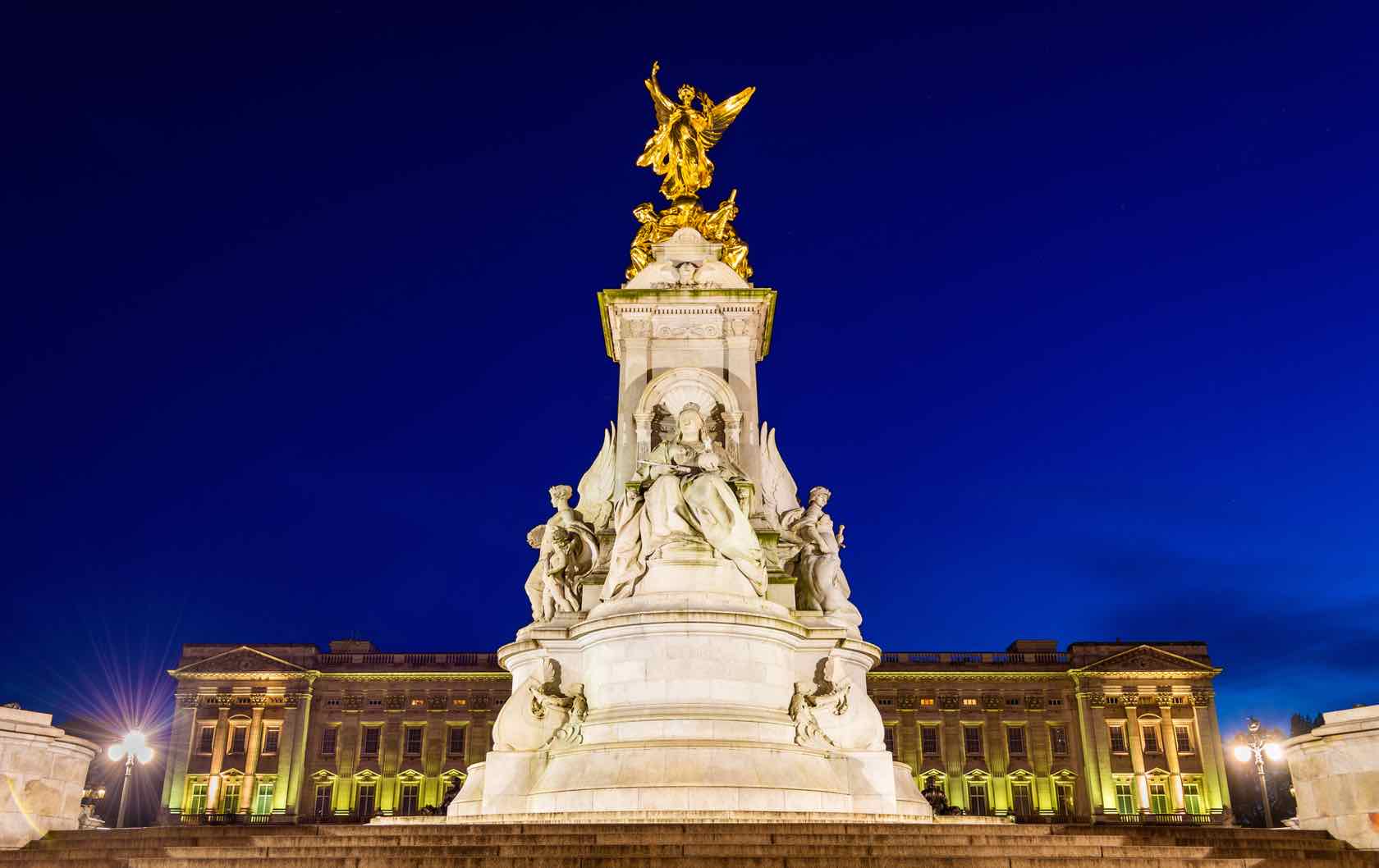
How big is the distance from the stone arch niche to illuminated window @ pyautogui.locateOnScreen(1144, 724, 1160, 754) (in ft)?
236

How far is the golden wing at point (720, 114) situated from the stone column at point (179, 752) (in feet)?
239

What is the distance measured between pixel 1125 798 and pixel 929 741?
13822mm

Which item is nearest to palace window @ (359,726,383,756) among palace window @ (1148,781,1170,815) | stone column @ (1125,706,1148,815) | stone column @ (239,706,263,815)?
stone column @ (239,706,263,815)

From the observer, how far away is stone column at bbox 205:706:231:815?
3145 inches

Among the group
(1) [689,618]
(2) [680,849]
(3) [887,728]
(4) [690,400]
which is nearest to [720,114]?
(4) [690,400]

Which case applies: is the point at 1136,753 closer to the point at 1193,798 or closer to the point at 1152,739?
the point at 1152,739

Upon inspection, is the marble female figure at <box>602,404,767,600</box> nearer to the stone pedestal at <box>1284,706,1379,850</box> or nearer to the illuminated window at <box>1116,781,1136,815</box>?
the stone pedestal at <box>1284,706,1379,850</box>

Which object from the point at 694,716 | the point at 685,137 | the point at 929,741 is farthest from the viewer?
the point at 929,741

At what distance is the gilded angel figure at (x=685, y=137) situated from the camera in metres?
24.3

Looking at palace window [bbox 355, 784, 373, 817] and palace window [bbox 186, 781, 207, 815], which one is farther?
palace window [bbox 355, 784, 373, 817]

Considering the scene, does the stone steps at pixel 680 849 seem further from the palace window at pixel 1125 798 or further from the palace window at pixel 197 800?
the palace window at pixel 197 800

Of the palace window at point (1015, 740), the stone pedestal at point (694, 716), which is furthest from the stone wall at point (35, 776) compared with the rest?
the palace window at point (1015, 740)

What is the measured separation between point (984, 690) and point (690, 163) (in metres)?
67.9

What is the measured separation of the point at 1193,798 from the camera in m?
79.9
